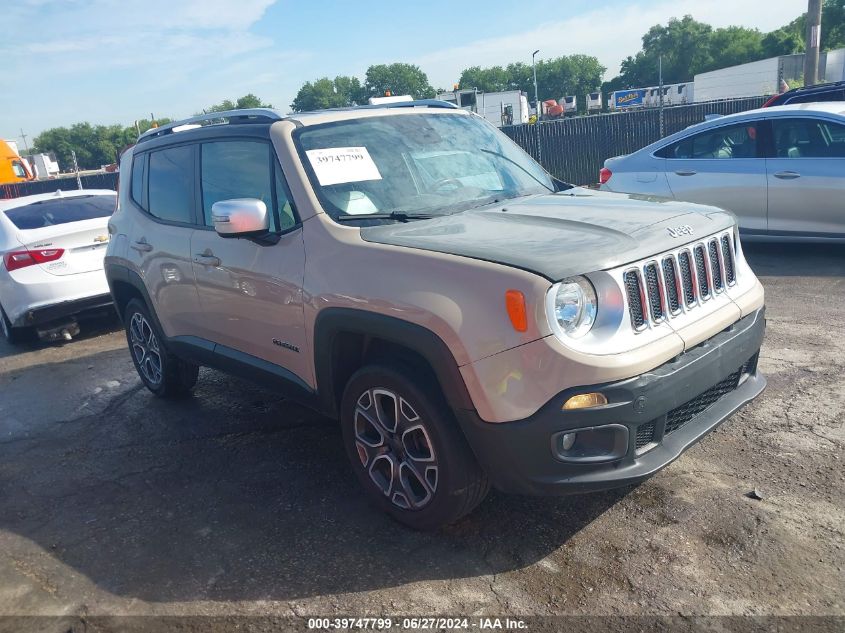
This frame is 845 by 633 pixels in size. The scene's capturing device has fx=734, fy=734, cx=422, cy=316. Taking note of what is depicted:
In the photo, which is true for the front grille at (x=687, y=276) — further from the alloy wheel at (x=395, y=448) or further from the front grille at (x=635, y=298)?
the alloy wheel at (x=395, y=448)

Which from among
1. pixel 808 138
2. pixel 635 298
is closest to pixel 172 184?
pixel 635 298

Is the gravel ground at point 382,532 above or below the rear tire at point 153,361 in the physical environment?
below

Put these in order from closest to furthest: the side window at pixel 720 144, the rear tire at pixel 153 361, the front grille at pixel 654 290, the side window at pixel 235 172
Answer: the front grille at pixel 654 290 → the side window at pixel 235 172 → the rear tire at pixel 153 361 → the side window at pixel 720 144

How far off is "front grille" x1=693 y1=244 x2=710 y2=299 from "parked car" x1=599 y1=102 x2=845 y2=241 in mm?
4276

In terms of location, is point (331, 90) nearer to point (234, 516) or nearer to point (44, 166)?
point (44, 166)

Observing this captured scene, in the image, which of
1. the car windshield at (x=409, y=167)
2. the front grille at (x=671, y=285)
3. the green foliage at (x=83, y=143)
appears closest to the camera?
the front grille at (x=671, y=285)

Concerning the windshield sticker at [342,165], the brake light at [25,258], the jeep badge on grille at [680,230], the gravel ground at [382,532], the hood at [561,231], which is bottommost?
the gravel ground at [382,532]

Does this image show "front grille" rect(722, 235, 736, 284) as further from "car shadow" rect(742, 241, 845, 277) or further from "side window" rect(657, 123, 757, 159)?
"side window" rect(657, 123, 757, 159)

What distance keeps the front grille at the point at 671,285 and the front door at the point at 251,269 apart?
5.64ft

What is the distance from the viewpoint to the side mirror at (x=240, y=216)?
143 inches

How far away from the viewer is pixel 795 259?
8.13 m

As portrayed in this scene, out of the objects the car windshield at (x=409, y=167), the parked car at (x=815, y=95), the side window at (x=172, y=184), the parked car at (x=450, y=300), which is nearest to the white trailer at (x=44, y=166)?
the parked car at (x=815, y=95)

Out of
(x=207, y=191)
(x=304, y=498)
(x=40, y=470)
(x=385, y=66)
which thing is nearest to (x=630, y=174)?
(x=207, y=191)

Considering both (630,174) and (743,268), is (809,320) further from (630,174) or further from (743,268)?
(630,174)
